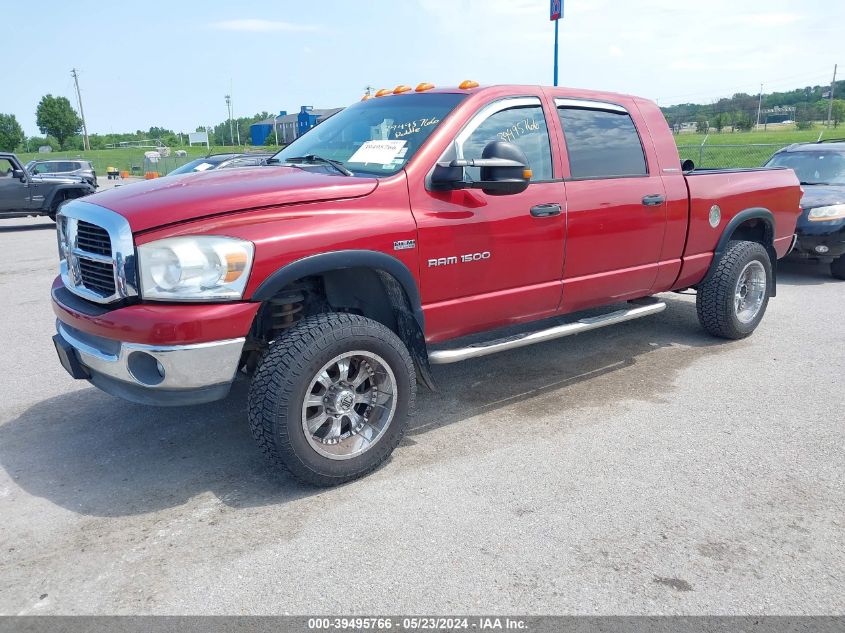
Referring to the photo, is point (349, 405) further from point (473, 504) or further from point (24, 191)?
point (24, 191)

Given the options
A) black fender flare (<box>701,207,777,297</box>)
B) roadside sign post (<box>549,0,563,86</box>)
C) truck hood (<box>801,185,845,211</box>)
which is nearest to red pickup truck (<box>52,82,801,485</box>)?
black fender flare (<box>701,207,777,297</box>)

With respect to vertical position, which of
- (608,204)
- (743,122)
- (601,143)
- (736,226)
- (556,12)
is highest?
(556,12)

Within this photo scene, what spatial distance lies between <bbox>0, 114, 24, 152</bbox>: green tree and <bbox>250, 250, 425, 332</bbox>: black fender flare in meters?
108

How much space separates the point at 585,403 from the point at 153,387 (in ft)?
8.94

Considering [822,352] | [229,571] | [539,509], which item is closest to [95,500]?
[229,571]

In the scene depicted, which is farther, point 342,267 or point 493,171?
point 493,171

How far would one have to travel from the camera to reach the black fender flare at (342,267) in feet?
10.5

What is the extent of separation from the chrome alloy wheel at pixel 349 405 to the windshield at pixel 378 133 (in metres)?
1.10

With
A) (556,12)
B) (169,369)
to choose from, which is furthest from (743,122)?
(169,369)

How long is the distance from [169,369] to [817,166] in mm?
9674

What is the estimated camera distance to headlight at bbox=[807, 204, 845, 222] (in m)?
8.30

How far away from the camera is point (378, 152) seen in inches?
158

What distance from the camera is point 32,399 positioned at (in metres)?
4.73

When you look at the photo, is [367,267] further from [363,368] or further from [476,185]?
[476,185]
